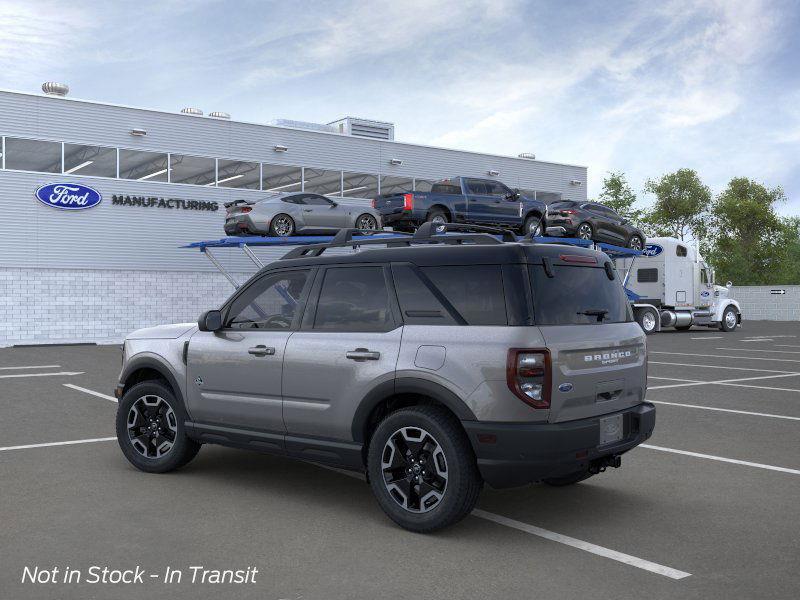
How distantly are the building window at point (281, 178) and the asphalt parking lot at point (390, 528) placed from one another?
75.9ft

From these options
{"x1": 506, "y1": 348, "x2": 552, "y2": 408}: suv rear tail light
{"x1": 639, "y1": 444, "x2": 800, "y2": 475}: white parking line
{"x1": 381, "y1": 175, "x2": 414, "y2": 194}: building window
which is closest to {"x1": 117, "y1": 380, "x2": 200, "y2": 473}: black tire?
{"x1": 506, "y1": 348, "x2": 552, "y2": 408}: suv rear tail light

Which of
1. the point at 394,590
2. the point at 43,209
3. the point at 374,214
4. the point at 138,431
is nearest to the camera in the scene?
the point at 394,590

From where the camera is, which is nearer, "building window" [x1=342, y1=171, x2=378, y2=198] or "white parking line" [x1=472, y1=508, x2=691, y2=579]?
"white parking line" [x1=472, y1=508, x2=691, y2=579]

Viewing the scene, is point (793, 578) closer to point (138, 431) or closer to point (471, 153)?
point (138, 431)

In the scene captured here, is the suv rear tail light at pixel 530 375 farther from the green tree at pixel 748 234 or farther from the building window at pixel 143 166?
the green tree at pixel 748 234

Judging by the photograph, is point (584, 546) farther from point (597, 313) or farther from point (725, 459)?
point (725, 459)

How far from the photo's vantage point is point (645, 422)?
5695 mm

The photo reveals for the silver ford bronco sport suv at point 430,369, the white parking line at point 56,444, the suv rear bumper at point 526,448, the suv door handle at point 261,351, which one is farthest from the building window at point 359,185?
the suv rear bumper at point 526,448

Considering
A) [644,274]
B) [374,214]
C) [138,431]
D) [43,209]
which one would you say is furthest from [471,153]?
[138,431]

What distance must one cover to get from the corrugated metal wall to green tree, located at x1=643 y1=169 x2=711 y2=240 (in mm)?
40769

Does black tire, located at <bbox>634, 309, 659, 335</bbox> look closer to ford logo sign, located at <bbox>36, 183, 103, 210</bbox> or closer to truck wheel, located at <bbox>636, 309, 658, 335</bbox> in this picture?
truck wheel, located at <bbox>636, 309, 658, 335</bbox>

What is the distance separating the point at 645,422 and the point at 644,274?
27838 millimetres

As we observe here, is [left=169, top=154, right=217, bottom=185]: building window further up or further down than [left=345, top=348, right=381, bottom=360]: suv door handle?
further up

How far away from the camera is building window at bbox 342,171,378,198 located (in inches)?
1300
